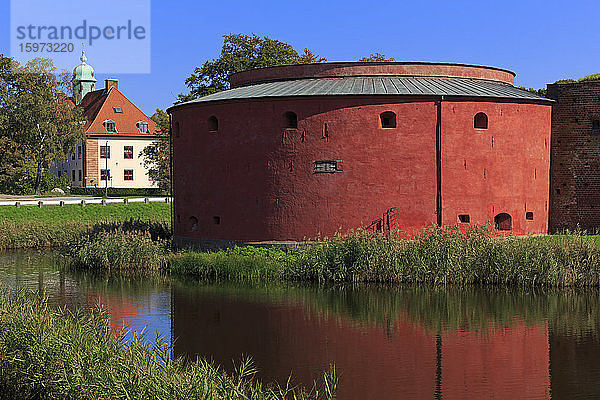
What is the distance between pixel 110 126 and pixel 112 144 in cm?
124

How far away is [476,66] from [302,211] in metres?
6.24

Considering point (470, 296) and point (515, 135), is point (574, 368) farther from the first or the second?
point (515, 135)

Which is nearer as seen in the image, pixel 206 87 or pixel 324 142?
pixel 324 142

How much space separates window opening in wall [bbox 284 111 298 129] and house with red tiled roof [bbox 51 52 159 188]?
3110 cm

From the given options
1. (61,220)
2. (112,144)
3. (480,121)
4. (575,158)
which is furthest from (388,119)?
(112,144)

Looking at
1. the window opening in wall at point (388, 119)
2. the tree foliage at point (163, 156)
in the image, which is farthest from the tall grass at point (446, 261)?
the tree foliage at point (163, 156)

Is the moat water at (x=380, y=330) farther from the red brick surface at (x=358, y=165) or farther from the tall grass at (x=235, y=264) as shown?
the red brick surface at (x=358, y=165)

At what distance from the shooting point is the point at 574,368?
30.8 ft

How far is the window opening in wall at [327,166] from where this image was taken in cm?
1773

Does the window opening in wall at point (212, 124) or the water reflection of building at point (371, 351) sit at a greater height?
the window opening in wall at point (212, 124)

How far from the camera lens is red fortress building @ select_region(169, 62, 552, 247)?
17672mm

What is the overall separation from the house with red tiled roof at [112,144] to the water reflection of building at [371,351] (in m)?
36.8

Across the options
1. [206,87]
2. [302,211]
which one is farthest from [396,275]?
[206,87]

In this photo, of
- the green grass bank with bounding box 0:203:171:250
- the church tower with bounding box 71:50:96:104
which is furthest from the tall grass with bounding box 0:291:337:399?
the church tower with bounding box 71:50:96:104
